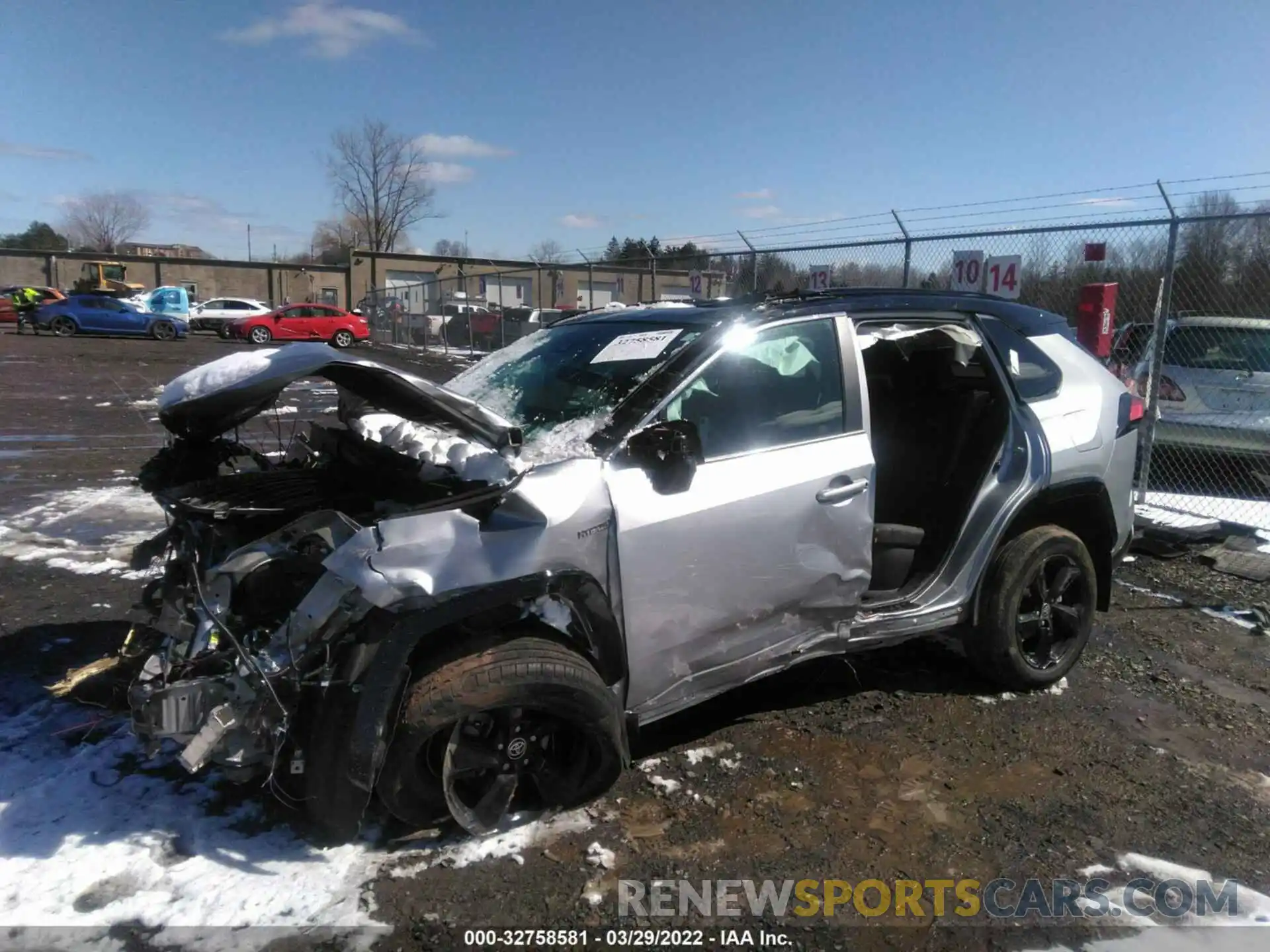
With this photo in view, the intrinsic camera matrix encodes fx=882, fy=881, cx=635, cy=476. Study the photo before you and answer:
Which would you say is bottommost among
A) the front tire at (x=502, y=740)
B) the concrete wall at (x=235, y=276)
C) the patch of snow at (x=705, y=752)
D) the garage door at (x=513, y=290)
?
the patch of snow at (x=705, y=752)

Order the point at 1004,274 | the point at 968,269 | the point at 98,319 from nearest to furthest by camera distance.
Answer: the point at 1004,274 < the point at 968,269 < the point at 98,319

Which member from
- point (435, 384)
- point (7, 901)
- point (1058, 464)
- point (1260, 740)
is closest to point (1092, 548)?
point (1058, 464)

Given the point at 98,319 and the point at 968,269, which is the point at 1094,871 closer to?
the point at 968,269

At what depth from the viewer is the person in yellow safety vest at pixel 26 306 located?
102 feet

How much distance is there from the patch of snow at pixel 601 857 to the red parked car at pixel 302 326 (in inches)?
1260

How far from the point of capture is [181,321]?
109ft

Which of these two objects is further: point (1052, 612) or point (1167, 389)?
point (1167, 389)

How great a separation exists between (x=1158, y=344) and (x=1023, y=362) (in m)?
3.80

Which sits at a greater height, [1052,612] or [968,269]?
[968,269]

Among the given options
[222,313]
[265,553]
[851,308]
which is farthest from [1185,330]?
[222,313]

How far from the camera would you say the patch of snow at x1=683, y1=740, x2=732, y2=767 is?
3455 millimetres

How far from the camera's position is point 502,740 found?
2840mm

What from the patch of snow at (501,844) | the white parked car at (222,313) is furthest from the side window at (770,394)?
the white parked car at (222,313)

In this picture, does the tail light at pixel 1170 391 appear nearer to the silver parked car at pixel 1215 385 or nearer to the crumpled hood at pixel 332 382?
the silver parked car at pixel 1215 385
